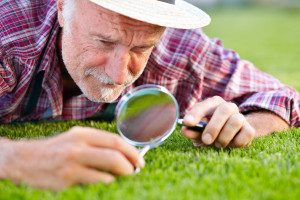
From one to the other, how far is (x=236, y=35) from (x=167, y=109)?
15.1 m

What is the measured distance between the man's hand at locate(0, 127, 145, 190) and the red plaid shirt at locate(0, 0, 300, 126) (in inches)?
54.9

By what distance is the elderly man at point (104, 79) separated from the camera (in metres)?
1.86

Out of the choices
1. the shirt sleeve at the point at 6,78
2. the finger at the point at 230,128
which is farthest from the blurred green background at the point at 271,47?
the shirt sleeve at the point at 6,78

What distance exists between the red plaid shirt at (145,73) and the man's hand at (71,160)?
1395 mm

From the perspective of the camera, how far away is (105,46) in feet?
8.94

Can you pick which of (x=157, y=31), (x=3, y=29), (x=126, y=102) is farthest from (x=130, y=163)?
(x=3, y=29)

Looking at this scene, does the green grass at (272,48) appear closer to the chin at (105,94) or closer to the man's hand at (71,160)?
the chin at (105,94)

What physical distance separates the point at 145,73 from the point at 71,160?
2052 millimetres

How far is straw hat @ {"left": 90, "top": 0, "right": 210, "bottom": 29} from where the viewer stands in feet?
7.88

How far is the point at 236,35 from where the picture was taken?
54.9 feet

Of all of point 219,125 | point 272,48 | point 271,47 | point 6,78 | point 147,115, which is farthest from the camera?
point 271,47

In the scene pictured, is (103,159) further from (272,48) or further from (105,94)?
(272,48)

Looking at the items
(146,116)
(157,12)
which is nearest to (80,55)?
(157,12)

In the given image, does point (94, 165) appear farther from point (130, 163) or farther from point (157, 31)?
point (157, 31)
